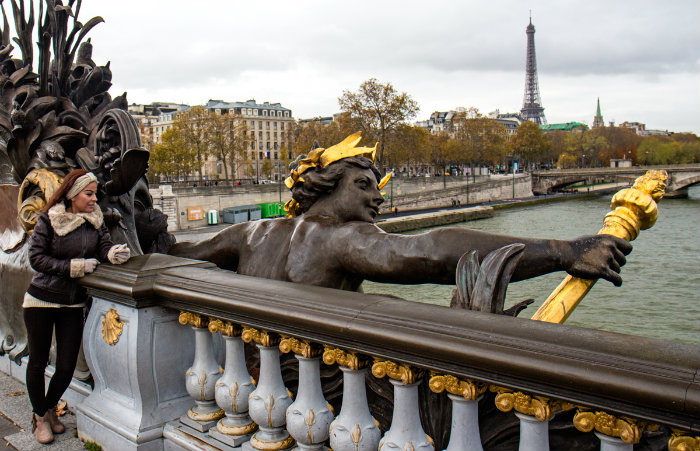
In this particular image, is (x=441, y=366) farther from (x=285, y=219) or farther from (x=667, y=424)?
(x=285, y=219)

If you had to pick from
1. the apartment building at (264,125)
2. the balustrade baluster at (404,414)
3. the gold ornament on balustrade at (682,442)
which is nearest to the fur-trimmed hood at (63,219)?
the balustrade baluster at (404,414)

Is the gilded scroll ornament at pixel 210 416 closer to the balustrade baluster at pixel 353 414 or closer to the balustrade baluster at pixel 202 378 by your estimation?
the balustrade baluster at pixel 202 378

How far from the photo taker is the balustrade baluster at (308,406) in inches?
82.4

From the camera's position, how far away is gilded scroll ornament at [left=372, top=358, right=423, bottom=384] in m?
1.80

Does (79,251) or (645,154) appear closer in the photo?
(79,251)

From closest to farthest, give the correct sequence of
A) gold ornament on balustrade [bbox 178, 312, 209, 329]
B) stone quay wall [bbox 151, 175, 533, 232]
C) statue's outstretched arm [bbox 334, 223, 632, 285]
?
1. statue's outstretched arm [bbox 334, 223, 632, 285]
2. gold ornament on balustrade [bbox 178, 312, 209, 329]
3. stone quay wall [bbox 151, 175, 533, 232]

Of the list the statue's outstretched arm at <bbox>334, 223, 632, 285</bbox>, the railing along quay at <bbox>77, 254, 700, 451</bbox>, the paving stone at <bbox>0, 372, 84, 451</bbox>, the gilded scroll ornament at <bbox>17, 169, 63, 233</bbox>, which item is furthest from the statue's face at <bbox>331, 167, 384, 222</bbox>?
the paving stone at <bbox>0, 372, 84, 451</bbox>

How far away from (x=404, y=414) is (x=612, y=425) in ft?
2.12

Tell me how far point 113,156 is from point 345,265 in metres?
1.63

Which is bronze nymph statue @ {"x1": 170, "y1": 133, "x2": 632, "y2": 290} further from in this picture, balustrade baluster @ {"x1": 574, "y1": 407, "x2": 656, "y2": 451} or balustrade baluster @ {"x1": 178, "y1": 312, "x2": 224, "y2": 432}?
balustrade baluster @ {"x1": 574, "y1": 407, "x2": 656, "y2": 451}

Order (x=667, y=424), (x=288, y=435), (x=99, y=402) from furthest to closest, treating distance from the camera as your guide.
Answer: (x=99, y=402)
(x=288, y=435)
(x=667, y=424)

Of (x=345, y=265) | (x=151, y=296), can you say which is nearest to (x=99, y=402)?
(x=151, y=296)

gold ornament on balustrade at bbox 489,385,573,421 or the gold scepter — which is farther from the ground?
the gold scepter

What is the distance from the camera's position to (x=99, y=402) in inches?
110
